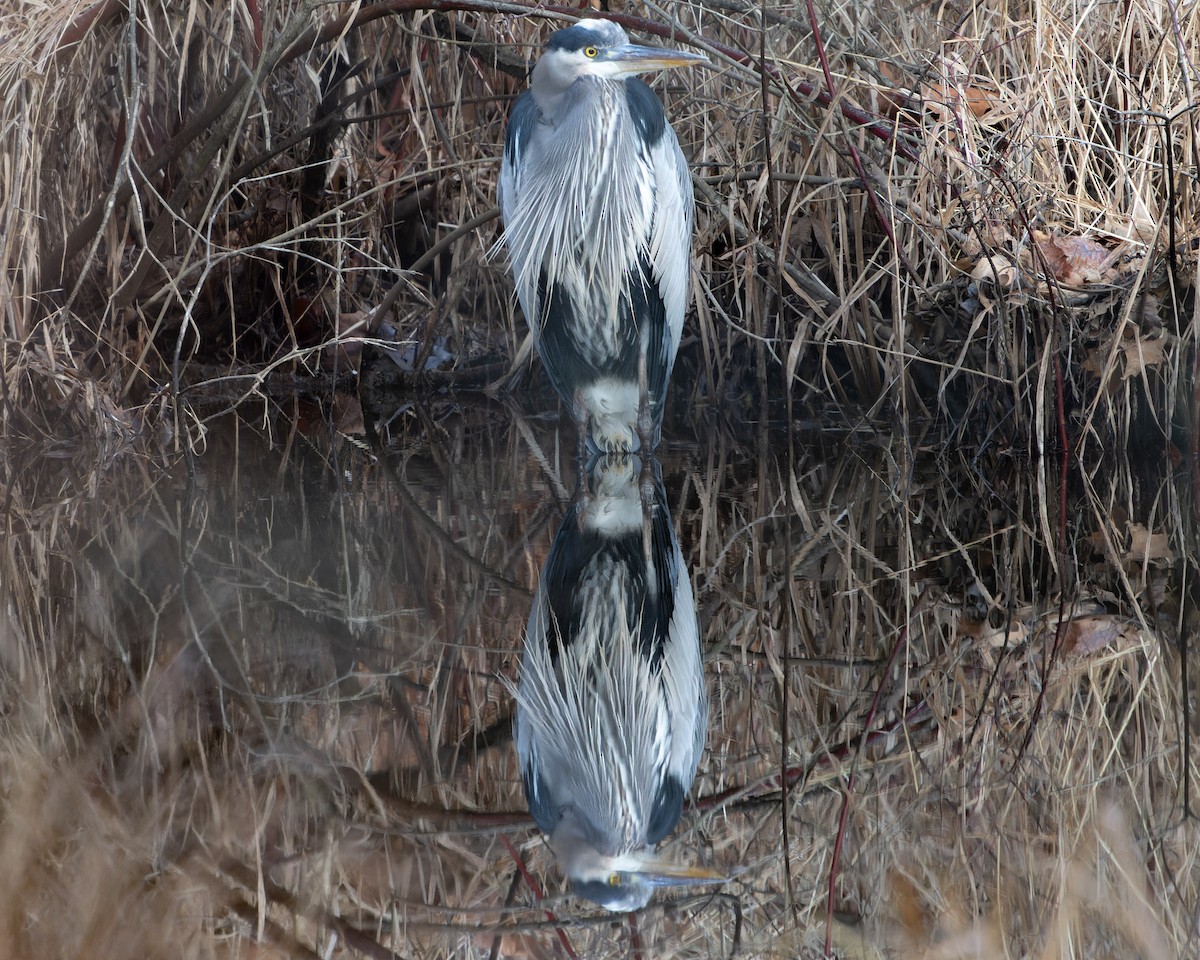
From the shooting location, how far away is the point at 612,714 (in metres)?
1.75

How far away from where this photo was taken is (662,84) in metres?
4.13

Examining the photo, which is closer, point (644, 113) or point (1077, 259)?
point (1077, 259)

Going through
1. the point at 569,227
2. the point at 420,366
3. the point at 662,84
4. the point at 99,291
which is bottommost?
the point at 420,366

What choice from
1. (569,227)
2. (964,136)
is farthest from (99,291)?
(964,136)

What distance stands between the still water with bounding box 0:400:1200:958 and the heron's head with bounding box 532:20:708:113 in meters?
1.10

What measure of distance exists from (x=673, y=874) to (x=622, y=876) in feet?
0.25

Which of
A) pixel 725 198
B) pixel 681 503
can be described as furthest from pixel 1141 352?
pixel 725 198

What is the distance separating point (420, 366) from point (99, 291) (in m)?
1.14

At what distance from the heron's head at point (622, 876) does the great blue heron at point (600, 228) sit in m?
2.31

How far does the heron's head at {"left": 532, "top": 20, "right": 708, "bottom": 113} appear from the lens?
3.17 meters

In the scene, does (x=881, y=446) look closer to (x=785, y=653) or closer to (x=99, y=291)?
(x=785, y=653)

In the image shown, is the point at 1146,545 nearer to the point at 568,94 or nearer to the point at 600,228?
the point at 600,228

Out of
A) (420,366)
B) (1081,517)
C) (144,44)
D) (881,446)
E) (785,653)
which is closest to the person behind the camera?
(785,653)

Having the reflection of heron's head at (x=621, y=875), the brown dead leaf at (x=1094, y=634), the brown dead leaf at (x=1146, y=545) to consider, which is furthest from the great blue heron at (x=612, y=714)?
the brown dead leaf at (x=1146, y=545)
